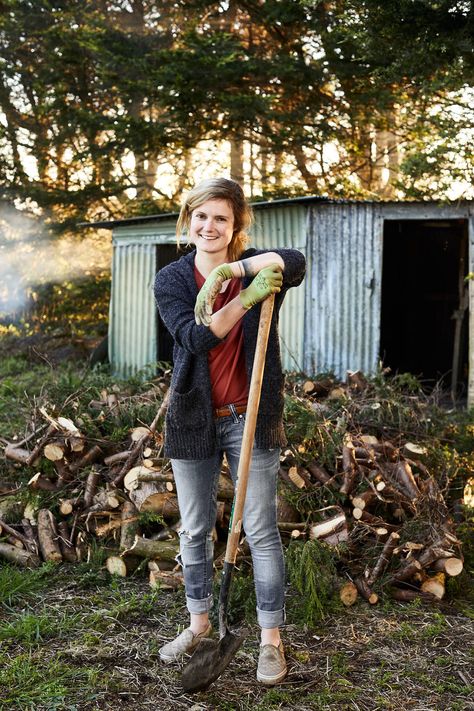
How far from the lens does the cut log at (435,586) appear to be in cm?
431

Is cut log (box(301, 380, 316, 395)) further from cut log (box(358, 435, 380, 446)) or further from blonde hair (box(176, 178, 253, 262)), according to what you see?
blonde hair (box(176, 178, 253, 262))

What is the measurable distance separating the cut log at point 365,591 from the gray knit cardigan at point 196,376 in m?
1.56

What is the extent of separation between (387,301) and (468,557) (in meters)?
8.77

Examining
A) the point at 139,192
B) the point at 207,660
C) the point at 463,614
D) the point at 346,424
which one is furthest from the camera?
the point at 139,192

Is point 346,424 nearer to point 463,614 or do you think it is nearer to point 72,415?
point 463,614

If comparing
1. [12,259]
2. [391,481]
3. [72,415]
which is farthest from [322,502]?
[12,259]

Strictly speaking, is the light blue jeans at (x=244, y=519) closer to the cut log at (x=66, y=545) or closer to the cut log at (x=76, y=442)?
the cut log at (x=66, y=545)

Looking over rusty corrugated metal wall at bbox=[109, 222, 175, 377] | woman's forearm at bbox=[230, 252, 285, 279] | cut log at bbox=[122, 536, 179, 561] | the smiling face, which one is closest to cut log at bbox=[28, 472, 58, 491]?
cut log at bbox=[122, 536, 179, 561]

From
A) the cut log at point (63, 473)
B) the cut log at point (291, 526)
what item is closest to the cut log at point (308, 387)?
the cut log at point (291, 526)

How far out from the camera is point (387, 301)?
13.3m

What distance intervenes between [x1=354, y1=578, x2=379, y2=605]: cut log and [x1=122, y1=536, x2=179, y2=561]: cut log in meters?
1.15

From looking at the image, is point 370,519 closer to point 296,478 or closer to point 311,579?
point 296,478

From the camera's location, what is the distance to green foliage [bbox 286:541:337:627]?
399 cm

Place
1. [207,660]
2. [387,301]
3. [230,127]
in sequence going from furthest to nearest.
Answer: [230,127]
[387,301]
[207,660]
